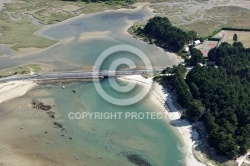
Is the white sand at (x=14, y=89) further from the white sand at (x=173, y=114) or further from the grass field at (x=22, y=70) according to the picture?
the white sand at (x=173, y=114)

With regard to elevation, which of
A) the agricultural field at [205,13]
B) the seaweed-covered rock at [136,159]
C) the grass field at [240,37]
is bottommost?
the seaweed-covered rock at [136,159]

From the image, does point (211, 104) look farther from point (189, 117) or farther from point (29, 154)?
point (29, 154)

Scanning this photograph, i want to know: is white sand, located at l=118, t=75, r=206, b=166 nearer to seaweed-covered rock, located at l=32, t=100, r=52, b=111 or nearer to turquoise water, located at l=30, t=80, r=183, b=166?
turquoise water, located at l=30, t=80, r=183, b=166

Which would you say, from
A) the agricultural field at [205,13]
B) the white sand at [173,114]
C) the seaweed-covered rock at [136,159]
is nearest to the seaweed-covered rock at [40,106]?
the white sand at [173,114]

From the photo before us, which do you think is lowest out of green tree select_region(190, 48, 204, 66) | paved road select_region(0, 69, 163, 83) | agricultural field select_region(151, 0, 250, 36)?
paved road select_region(0, 69, 163, 83)

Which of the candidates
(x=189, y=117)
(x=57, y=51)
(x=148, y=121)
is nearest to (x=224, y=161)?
(x=189, y=117)

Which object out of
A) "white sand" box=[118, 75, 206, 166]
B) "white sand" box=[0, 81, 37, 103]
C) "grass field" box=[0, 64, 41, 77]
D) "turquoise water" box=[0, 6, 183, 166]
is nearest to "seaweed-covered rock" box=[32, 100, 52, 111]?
"turquoise water" box=[0, 6, 183, 166]
